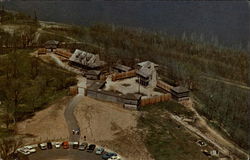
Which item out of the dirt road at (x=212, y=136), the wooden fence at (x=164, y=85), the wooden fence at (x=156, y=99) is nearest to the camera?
the dirt road at (x=212, y=136)

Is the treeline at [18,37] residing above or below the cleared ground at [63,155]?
above

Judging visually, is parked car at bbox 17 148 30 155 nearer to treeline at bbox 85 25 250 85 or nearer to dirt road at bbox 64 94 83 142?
dirt road at bbox 64 94 83 142

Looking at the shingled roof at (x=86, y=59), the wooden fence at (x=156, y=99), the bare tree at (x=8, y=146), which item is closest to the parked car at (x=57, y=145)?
the bare tree at (x=8, y=146)

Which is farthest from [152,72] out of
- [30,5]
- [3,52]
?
[30,5]

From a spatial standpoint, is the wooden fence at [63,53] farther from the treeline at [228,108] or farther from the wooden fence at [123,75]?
the treeline at [228,108]

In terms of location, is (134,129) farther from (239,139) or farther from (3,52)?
(3,52)

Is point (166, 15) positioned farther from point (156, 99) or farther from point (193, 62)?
point (156, 99)
